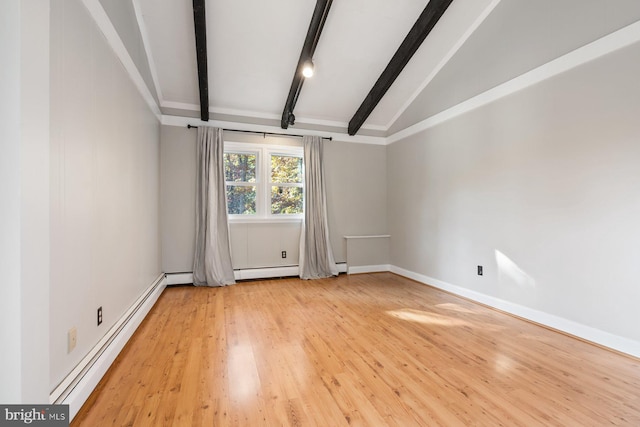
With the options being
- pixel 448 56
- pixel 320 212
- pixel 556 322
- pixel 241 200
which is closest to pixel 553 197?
pixel 556 322

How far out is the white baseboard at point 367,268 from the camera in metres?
4.83

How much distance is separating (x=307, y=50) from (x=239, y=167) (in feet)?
6.71

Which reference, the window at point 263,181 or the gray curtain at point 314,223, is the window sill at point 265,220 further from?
the gray curtain at point 314,223

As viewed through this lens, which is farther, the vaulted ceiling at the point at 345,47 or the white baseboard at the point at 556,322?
the vaulted ceiling at the point at 345,47

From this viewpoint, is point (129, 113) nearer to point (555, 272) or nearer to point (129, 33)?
point (129, 33)

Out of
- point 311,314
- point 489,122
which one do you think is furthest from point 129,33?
point 489,122

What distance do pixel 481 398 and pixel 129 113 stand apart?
346 centimetres

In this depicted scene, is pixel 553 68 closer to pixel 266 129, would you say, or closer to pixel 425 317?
pixel 425 317

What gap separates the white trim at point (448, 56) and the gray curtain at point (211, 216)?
299cm

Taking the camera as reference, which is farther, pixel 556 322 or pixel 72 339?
pixel 556 322

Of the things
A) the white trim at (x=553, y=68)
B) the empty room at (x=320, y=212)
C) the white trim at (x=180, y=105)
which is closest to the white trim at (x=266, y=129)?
the empty room at (x=320, y=212)

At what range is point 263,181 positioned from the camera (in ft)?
14.8

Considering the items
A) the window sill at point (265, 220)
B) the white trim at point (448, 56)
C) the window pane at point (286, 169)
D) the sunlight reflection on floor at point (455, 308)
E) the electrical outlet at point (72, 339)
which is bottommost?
the sunlight reflection on floor at point (455, 308)

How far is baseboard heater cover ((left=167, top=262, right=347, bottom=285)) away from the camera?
401 centimetres
